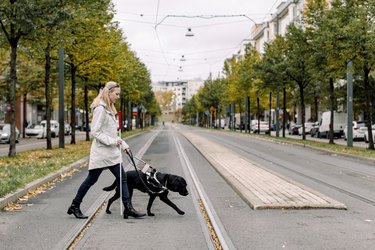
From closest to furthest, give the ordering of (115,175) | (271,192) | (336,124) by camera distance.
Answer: (115,175)
(271,192)
(336,124)

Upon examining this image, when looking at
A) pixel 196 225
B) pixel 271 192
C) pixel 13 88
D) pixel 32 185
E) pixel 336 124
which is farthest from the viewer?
pixel 336 124

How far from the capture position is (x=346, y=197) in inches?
415

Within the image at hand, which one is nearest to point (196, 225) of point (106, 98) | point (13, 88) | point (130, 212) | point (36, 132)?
point (130, 212)

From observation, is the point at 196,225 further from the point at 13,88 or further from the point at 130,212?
the point at 13,88

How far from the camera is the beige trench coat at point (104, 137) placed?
777 cm

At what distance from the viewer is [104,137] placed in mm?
7738

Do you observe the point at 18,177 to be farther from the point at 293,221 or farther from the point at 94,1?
the point at 94,1

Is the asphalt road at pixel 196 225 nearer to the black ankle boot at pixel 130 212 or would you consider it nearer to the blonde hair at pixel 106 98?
the black ankle boot at pixel 130 212

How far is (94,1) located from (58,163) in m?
5.92

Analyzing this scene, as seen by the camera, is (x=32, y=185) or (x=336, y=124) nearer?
(x=32, y=185)

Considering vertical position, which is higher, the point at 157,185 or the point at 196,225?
the point at 157,185

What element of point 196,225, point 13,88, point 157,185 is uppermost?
point 13,88

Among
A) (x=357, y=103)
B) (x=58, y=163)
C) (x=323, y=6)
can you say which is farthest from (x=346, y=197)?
(x=357, y=103)

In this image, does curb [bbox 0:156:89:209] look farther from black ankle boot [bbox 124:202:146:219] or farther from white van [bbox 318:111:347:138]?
white van [bbox 318:111:347:138]
